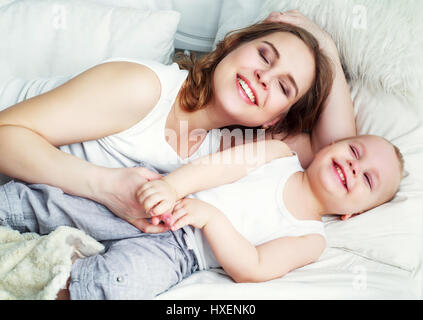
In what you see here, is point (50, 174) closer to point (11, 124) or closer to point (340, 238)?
point (11, 124)

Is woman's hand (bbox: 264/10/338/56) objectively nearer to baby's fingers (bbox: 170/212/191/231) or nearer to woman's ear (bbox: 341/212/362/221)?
woman's ear (bbox: 341/212/362/221)

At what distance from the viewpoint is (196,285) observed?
902mm

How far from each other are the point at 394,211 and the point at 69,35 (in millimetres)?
1153

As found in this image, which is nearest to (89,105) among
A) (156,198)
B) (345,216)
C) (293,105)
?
(156,198)

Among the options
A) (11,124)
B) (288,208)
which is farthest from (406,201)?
(11,124)

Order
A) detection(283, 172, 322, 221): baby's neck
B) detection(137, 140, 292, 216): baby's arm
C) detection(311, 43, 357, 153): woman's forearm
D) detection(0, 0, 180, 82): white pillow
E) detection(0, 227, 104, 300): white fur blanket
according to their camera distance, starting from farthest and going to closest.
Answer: detection(0, 0, 180, 82): white pillow
detection(311, 43, 357, 153): woman's forearm
detection(283, 172, 322, 221): baby's neck
detection(137, 140, 292, 216): baby's arm
detection(0, 227, 104, 300): white fur blanket

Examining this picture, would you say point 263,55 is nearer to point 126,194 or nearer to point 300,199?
point 300,199

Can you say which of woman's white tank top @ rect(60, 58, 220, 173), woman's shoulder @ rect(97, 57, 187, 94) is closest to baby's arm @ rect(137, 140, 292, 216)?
woman's white tank top @ rect(60, 58, 220, 173)

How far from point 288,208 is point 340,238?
167mm

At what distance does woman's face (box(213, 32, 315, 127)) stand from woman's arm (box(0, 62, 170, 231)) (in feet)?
0.73

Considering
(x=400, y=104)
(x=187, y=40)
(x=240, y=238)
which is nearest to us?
(x=240, y=238)

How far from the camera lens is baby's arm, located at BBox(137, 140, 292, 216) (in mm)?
934

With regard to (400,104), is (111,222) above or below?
below

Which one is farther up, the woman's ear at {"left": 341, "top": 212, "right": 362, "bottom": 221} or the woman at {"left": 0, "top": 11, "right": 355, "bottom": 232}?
the woman at {"left": 0, "top": 11, "right": 355, "bottom": 232}
